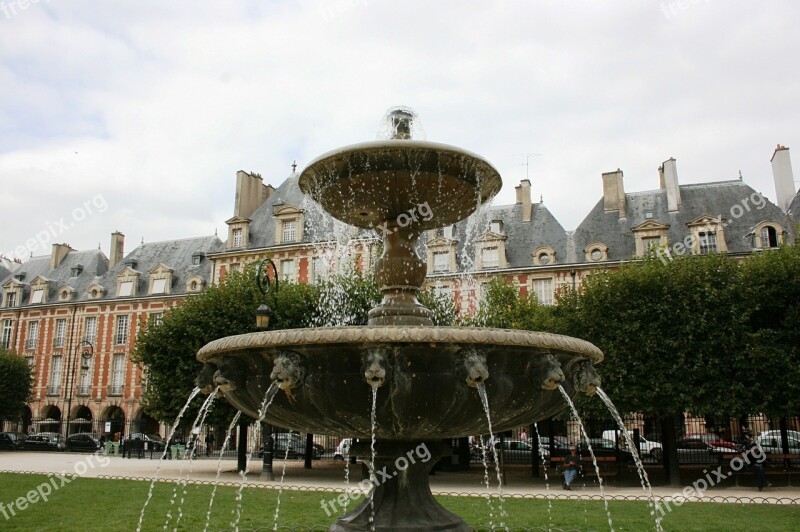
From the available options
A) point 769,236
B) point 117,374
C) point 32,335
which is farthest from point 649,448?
point 32,335

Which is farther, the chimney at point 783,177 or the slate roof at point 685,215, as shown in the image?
the chimney at point 783,177

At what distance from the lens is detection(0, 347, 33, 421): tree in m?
41.1

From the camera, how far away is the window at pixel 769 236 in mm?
34188

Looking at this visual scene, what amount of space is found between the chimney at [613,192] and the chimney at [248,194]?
22372mm

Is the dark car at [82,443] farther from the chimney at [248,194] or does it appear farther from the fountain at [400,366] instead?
the fountain at [400,366]

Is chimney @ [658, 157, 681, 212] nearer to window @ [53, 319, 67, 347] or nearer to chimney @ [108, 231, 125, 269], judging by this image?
chimney @ [108, 231, 125, 269]

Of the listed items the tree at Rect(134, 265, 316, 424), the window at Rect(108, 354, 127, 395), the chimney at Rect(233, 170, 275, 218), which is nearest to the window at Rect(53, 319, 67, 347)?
the window at Rect(108, 354, 127, 395)

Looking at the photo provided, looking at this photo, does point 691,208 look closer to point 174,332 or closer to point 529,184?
point 529,184

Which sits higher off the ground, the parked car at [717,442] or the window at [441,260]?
the window at [441,260]

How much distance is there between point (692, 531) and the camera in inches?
412

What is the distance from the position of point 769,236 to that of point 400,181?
110ft

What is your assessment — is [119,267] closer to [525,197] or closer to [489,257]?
[489,257]

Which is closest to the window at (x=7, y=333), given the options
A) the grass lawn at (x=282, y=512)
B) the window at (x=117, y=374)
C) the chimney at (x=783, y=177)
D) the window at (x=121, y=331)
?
the window at (x=121, y=331)

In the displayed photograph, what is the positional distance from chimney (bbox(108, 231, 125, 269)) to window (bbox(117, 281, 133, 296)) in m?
3.80
